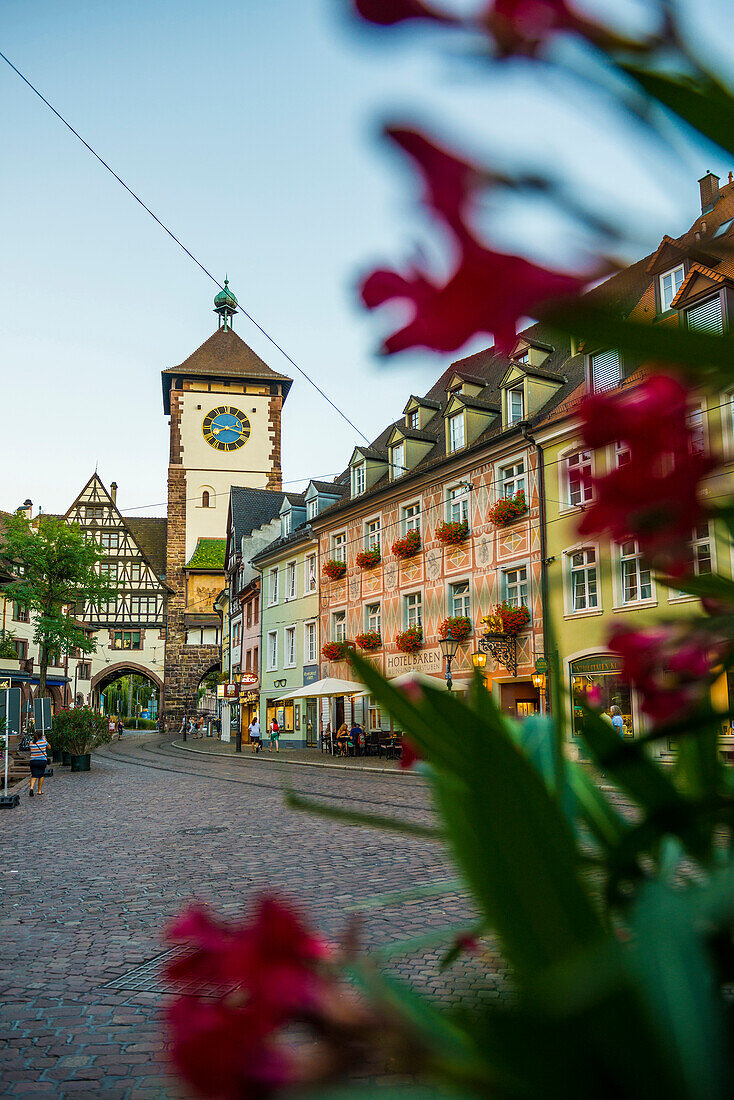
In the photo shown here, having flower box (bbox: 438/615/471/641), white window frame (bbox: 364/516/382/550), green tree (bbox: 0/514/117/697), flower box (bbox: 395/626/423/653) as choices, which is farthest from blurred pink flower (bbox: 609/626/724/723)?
green tree (bbox: 0/514/117/697)

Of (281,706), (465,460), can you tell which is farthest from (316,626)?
(465,460)

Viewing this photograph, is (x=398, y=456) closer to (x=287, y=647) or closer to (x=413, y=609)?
(x=413, y=609)

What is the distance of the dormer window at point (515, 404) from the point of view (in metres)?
21.9

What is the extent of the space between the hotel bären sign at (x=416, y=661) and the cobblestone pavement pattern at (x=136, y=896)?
A: 25.0 feet

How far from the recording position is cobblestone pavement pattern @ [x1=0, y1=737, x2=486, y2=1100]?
3.71 meters

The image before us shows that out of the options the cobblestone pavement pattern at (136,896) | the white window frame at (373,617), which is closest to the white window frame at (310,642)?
the white window frame at (373,617)

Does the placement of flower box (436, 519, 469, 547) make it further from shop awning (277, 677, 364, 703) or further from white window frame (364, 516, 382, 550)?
shop awning (277, 677, 364, 703)

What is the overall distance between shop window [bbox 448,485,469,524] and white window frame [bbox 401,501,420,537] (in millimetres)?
1267

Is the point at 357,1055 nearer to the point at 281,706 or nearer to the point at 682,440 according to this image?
the point at 682,440

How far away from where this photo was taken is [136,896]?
6.90 m

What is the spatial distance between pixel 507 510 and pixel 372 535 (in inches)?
253

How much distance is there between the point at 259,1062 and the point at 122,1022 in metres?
4.50

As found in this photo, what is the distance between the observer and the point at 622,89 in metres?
0.42

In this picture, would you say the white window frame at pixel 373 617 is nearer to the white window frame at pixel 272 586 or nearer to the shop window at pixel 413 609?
the shop window at pixel 413 609
